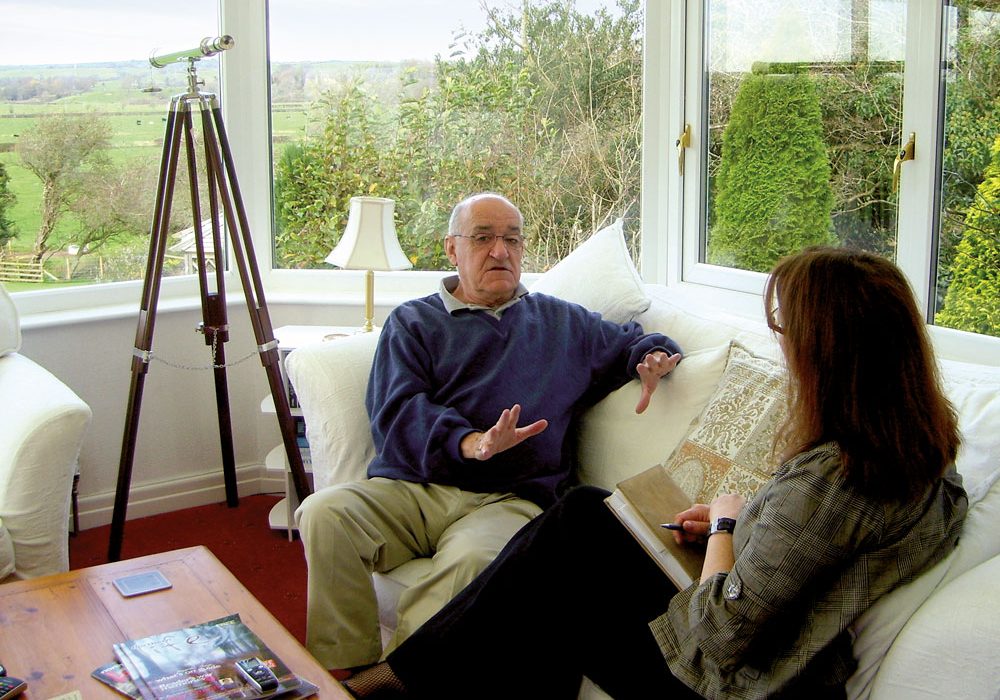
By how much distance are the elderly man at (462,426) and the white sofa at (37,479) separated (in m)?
0.65

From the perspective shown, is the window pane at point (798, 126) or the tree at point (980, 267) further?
the window pane at point (798, 126)

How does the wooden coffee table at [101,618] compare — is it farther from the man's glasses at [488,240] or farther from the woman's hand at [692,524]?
the man's glasses at [488,240]

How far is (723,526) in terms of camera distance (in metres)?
1.71

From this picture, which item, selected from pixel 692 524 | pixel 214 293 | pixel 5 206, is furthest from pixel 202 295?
pixel 692 524

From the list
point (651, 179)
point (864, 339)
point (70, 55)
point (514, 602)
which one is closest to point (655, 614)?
point (514, 602)

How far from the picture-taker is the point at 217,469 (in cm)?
371

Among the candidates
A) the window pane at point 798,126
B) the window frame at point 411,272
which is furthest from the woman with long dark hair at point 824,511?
the window frame at point 411,272

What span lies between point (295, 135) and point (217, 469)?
4.19 feet

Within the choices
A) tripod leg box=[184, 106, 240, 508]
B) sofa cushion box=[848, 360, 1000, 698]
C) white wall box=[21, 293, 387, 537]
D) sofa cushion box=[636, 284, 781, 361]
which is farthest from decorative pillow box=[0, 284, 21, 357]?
sofa cushion box=[848, 360, 1000, 698]

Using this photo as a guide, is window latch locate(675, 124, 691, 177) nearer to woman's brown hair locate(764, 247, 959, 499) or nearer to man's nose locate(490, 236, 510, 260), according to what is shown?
man's nose locate(490, 236, 510, 260)

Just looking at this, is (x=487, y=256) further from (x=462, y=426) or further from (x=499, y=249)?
(x=462, y=426)

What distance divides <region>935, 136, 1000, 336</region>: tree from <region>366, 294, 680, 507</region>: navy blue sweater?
68 cm

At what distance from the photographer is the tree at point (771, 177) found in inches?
115

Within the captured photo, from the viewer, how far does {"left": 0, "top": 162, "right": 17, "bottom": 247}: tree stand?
329 centimetres
